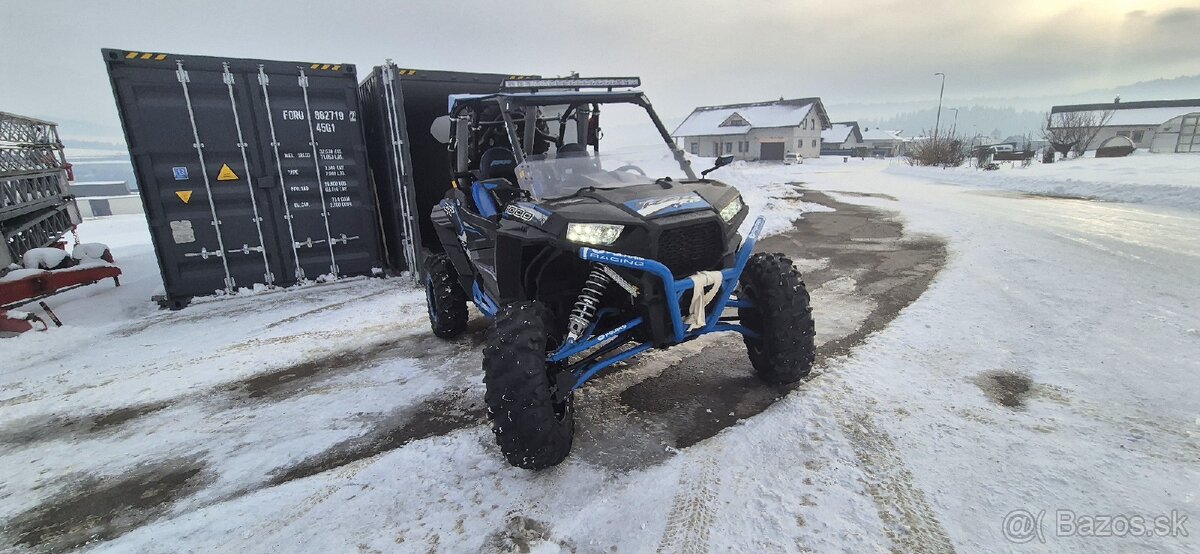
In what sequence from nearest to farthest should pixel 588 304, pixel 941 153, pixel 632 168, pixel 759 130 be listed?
pixel 588 304 < pixel 632 168 < pixel 941 153 < pixel 759 130

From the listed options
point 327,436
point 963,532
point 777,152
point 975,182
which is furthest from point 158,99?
point 777,152

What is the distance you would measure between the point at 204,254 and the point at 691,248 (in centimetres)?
704

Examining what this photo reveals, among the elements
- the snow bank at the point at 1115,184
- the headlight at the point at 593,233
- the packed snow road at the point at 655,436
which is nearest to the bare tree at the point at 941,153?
the snow bank at the point at 1115,184

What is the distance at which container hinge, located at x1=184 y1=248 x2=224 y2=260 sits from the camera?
271 inches

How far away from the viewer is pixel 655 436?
10.8 ft

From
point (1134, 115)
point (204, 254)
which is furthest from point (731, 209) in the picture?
point (1134, 115)

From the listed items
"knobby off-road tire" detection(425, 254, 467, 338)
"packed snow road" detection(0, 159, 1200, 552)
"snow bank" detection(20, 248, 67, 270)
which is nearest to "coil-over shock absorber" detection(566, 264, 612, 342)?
"packed snow road" detection(0, 159, 1200, 552)

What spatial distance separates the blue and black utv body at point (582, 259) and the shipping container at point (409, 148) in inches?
113

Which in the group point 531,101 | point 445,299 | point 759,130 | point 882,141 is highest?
point 759,130

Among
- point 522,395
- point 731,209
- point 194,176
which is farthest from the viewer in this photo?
point 194,176

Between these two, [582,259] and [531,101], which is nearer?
[582,259]

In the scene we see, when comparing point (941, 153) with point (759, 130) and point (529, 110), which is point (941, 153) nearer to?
point (759, 130)

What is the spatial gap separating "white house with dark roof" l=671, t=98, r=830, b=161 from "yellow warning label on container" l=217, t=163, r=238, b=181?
46.3 meters

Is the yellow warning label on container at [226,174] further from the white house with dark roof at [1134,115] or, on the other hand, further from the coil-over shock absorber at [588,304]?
the white house with dark roof at [1134,115]
